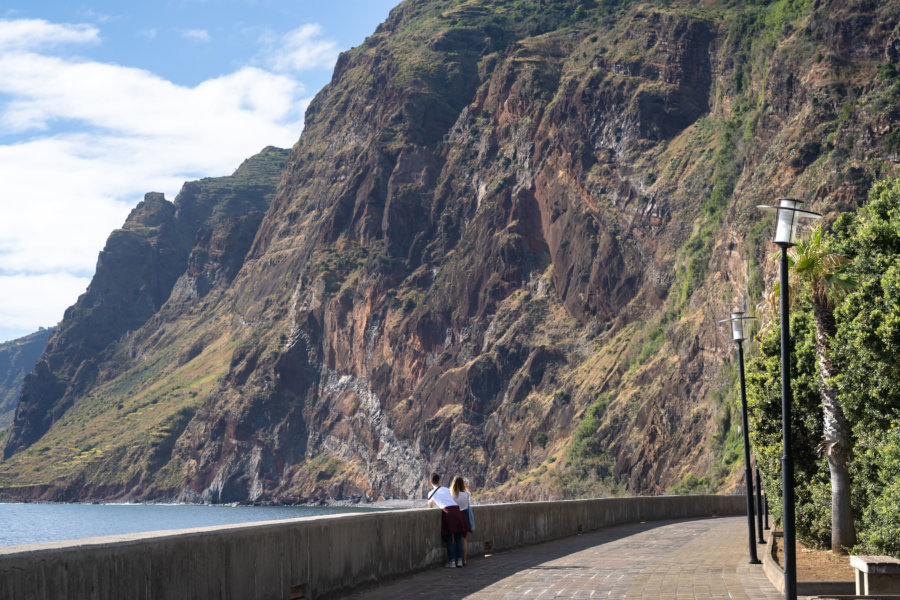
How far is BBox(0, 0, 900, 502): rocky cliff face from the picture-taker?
100688 millimetres

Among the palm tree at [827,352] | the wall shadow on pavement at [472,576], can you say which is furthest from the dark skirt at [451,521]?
the palm tree at [827,352]

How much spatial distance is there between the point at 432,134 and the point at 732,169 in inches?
3126

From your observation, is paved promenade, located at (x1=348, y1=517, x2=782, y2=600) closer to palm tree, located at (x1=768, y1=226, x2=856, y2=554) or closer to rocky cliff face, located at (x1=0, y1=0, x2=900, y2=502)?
palm tree, located at (x1=768, y1=226, x2=856, y2=554)

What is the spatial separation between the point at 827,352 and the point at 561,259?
12538 centimetres

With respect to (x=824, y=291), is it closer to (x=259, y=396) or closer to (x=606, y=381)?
(x=606, y=381)

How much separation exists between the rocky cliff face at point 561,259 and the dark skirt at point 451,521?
249ft

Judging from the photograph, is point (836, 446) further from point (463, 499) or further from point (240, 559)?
point (240, 559)

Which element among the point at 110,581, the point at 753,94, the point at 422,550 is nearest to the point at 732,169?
the point at 753,94

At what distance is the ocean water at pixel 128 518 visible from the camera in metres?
112

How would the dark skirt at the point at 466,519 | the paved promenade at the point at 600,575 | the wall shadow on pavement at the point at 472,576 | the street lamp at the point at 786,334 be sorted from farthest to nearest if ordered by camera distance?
1. the dark skirt at the point at 466,519
2. the wall shadow on pavement at the point at 472,576
3. the paved promenade at the point at 600,575
4. the street lamp at the point at 786,334

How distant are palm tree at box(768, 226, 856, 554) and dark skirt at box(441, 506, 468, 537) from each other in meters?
8.12

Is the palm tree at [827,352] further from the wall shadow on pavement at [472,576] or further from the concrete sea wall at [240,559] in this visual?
the concrete sea wall at [240,559]

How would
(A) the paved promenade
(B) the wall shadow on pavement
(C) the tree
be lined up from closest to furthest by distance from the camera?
(A) the paved promenade < (B) the wall shadow on pavement < (C) the tree

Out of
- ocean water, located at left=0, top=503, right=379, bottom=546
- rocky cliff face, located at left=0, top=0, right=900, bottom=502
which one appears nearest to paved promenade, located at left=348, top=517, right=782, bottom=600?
rocky cliff face, located at left=0, top=0, right=900, bottom=502
